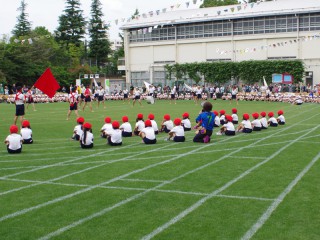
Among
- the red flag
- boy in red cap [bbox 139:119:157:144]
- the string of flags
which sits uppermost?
the string of flags

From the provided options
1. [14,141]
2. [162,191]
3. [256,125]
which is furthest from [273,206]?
[256,125]

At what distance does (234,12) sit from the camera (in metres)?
51.2

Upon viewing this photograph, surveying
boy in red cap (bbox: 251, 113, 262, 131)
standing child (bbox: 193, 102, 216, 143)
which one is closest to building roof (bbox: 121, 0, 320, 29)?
boy in red cap (bbox: 251, 113, 262, 131)

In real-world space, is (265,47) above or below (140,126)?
above

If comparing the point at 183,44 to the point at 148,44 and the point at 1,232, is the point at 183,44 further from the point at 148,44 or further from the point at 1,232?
the point at 1,232

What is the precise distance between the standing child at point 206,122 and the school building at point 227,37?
1171 inches

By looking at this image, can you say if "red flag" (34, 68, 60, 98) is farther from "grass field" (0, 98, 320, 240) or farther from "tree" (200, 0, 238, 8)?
"tree" (200, 0, 238, 8)

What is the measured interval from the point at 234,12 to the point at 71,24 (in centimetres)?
2967

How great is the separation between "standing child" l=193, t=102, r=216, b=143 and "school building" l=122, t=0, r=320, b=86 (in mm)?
29746

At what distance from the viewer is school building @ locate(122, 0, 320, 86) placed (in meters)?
47.4

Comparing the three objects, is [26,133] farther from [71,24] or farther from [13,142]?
[71,24]

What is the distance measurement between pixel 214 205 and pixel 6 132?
12238 mm

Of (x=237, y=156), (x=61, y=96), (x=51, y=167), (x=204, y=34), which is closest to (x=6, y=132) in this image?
(x=51, y=167)

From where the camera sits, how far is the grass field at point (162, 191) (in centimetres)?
614
